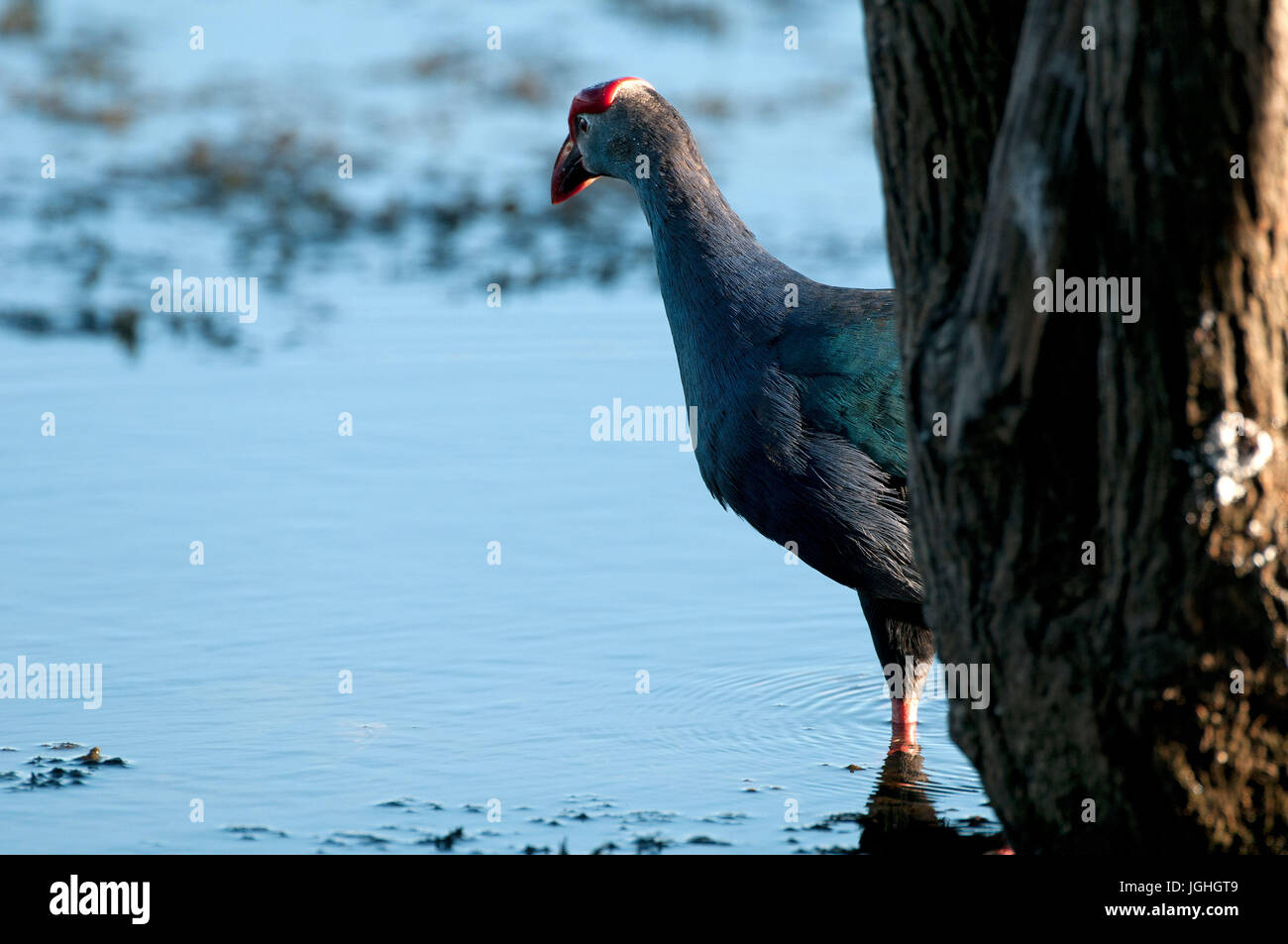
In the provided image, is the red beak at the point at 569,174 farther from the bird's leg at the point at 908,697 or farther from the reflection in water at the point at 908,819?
the reflection in water at the point at 908,819

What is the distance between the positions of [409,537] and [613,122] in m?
1.80

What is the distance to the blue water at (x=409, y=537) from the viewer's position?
4.69 metres

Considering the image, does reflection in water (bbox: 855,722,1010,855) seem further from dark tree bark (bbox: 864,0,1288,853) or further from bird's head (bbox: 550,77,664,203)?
bird's head (bbox: 550,77,664,203)

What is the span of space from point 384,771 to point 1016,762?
2.10m

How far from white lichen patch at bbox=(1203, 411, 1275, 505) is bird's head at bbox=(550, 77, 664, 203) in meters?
2.88

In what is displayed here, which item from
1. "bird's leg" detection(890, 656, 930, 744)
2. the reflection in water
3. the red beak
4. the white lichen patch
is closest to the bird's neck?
the red beak

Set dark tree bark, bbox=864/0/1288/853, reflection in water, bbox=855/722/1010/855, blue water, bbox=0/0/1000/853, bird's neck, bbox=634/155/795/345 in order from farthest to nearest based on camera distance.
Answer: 1. bird's neck, bbox=634/155/795/345
2. blue water, bbox=0/0/1000/853
3. reflection in water, bbox=855/722/1010/855
4. dark tree bark, bbox=864/0/1288/853

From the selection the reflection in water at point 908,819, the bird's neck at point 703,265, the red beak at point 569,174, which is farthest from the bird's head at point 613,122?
the reflection in water at point 908,819

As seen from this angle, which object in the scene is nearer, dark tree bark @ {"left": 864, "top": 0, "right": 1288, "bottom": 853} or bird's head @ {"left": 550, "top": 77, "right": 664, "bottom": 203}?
dark tree bark @ {"left": 864, "top": 0, "right": 1288, "bottom": 853}

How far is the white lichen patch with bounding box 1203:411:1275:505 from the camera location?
2795mm

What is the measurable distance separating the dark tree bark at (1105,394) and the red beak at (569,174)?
9.34 feet

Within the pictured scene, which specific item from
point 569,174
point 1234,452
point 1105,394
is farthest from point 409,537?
point 1234,452

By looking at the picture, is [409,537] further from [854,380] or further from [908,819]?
[908,819]

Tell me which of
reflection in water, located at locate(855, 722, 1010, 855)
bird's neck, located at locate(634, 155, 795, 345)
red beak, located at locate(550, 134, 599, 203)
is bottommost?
reflection in water, located at locate(855, 722, 1010, 855)
